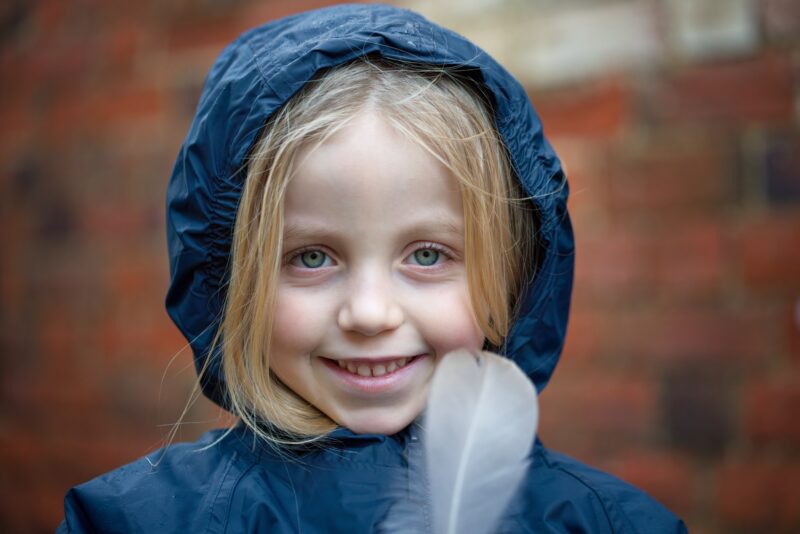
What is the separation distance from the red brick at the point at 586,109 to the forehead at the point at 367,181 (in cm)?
136

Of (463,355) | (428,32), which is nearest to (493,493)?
(463,355)

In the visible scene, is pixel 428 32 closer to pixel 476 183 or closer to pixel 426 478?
pixel 476 183

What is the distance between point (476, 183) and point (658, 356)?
1.33 m

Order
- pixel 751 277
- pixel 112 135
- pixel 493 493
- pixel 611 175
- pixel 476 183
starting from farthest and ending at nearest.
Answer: pixel 112 135 < pixel 611 175 < pixel 751 277 < pixel 476 183 < pixel 493 493

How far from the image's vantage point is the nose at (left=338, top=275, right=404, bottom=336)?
1438mm

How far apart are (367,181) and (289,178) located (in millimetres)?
138

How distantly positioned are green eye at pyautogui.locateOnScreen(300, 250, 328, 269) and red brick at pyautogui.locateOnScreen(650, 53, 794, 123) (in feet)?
4.98

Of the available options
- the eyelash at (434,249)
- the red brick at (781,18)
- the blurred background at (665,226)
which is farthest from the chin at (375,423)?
the red brick at (781,18)

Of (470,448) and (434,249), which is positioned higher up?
(434,249)

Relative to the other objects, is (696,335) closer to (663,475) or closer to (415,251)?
(663,475)

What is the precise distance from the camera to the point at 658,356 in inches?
104

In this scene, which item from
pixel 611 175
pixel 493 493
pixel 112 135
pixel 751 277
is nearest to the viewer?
pixel 493 493

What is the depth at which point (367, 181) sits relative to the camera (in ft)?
4.79

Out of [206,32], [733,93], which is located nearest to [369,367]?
[733,93]
